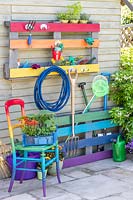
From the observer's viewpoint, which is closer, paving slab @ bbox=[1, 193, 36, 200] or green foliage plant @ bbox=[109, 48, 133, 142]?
paving slab @ bbox=[1, 193, 36, 200]

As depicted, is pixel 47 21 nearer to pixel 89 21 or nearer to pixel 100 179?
pixel 89 21

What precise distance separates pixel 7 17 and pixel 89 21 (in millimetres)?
1161

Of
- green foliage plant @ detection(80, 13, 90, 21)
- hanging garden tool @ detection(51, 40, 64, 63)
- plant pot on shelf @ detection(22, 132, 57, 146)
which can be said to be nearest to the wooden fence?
green foliage plant @ detection(80, 13, 90, 21)

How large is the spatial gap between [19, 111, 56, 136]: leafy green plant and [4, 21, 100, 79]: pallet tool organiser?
54 centimetres

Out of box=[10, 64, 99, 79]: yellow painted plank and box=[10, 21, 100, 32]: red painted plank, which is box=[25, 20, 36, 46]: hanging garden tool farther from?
box=[10, 64, 99, 79]: yellow painted plank

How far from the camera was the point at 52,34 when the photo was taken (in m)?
5.56

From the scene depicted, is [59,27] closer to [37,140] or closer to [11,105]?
[11,105]

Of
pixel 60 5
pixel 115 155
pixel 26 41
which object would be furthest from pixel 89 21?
pixel 115 155

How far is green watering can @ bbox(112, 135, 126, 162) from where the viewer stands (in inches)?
235

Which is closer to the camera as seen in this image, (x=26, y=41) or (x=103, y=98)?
(x=26, y=41)

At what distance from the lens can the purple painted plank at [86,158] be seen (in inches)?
226

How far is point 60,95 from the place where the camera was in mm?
→ 5629

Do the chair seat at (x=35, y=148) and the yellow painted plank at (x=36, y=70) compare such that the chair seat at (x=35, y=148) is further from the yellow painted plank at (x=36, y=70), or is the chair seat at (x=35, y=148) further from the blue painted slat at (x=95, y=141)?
the blue painted slat at (x=95, y=141)

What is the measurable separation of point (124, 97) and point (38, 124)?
5.09 feet
